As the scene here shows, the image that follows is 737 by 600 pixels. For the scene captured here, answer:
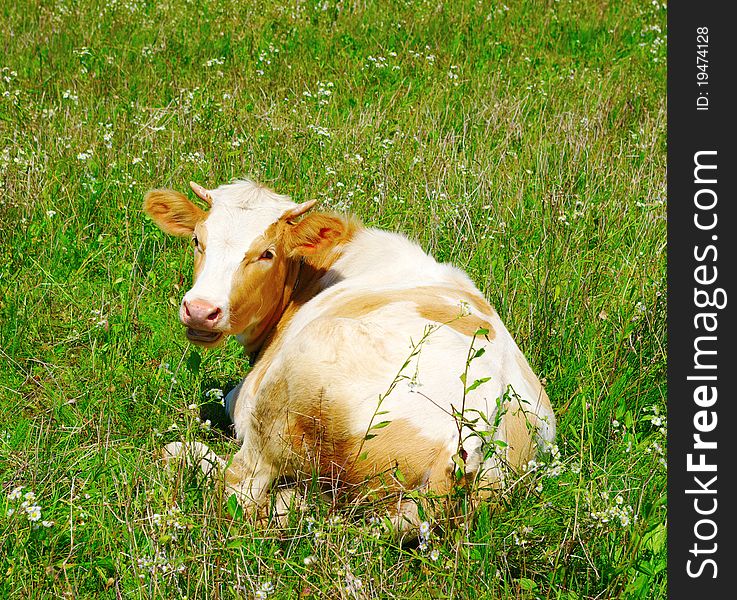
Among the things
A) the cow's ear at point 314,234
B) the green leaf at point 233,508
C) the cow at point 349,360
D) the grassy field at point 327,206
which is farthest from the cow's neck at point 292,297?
the green leaf at point 233,508

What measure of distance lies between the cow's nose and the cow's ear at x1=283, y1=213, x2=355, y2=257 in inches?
27.7

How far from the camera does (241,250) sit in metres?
4.85

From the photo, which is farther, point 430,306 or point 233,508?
point 430,306

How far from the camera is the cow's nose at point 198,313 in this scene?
4520 millimetres

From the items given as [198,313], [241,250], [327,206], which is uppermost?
[327,206]

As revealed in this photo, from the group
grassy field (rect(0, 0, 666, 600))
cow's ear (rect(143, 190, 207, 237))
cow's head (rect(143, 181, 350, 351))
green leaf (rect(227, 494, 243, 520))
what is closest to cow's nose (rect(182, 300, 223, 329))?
cow's head (rect(143, 181, 350, 351))

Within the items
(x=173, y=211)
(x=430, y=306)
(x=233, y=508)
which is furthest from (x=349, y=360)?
(x=173, y=211)

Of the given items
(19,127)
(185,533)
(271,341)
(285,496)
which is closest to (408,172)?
(271,341)

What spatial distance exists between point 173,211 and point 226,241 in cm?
61

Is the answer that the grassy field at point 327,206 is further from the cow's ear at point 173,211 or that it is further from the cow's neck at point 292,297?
the cow's ear at point 173,211

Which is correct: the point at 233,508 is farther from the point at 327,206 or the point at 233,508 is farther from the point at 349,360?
the point at 327,206

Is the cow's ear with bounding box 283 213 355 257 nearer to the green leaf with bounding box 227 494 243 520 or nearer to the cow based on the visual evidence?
the cow

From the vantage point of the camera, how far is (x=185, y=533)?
3.22m

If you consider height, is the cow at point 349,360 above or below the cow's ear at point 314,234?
below
